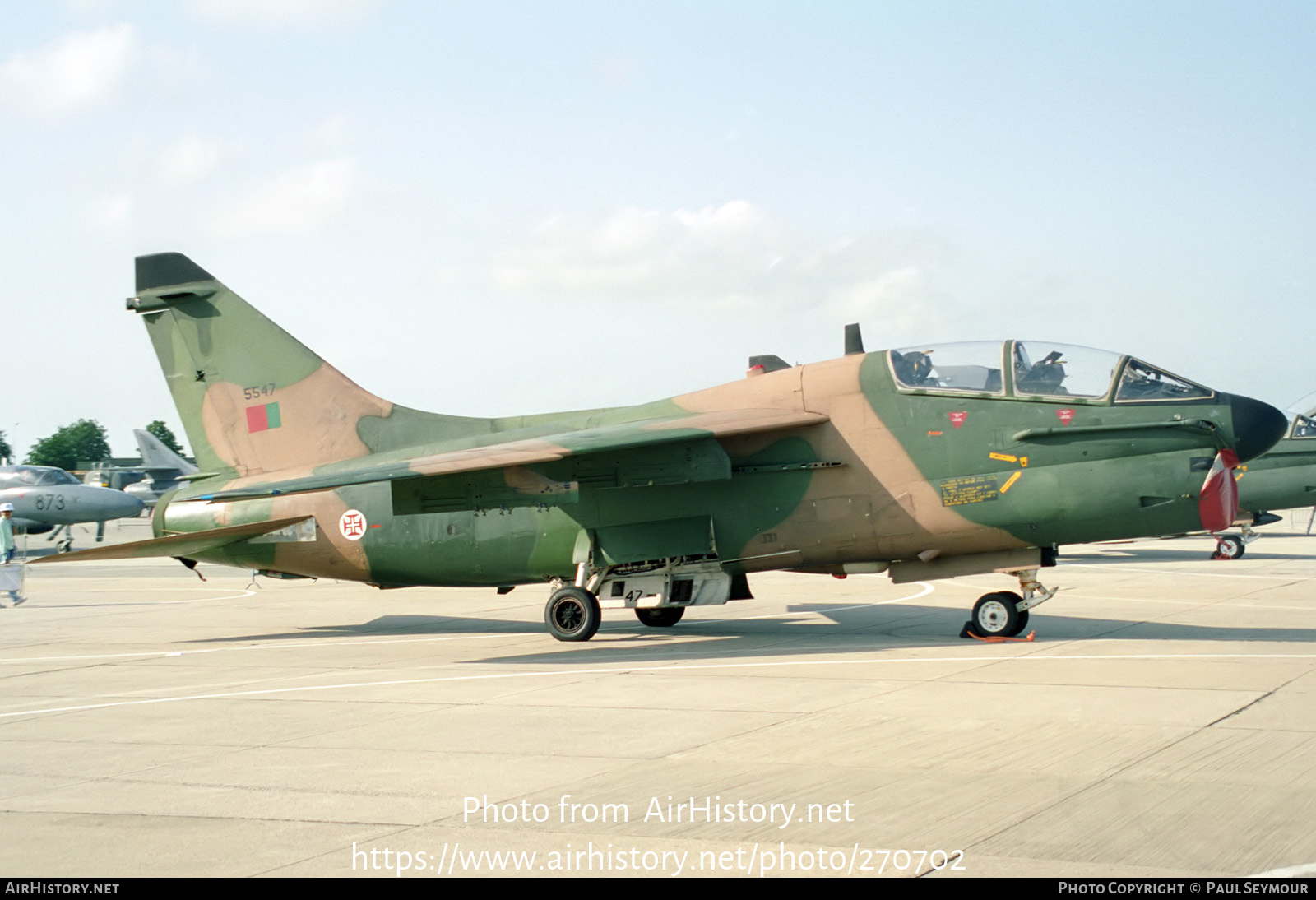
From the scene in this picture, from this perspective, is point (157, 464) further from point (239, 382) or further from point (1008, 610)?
point (1008, 610)

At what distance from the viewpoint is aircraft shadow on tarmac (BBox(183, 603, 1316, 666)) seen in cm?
1223

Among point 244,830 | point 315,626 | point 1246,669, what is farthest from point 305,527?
point 1246,669

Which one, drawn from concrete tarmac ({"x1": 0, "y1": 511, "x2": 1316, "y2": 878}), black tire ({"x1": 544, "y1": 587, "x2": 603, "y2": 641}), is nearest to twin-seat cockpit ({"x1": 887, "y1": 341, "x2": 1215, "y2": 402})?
concrete tarmac ({"x1": 0, "y1": 511, "x2": 1316, "y2": 878})

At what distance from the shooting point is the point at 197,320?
52.3ft

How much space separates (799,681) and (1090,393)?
489 cm

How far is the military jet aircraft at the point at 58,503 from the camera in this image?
34.2 metres

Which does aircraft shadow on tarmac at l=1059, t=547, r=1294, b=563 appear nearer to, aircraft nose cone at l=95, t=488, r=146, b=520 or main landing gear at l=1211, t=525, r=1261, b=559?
main landing gear at l=1211, t=525, r=1261, b=559

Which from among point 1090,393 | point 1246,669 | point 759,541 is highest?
point 1090,393

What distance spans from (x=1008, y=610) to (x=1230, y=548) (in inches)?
682

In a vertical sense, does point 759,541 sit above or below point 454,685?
above

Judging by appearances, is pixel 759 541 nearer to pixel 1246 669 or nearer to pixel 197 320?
pixel 1246 669

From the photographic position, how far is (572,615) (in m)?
13.8

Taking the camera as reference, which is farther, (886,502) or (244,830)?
(886,502)

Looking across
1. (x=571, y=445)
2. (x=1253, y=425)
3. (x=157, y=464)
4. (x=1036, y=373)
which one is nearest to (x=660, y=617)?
(x=571, y=445)
